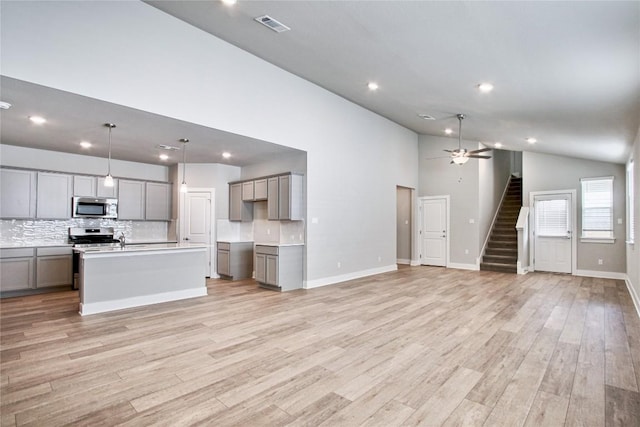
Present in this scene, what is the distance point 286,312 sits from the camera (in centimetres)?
476

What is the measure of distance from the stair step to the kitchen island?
7.01 metres

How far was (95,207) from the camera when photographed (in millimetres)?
6812

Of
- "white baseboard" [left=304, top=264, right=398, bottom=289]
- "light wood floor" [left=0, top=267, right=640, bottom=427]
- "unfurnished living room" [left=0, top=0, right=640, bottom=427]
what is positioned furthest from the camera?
"white baseboard" [left=304, top=264, right=398, bottom=289]

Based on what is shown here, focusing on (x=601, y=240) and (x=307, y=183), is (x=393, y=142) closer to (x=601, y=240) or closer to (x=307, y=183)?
(x=307, y=183)

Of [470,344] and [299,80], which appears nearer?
[470,344]

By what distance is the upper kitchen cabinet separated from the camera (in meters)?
6.37

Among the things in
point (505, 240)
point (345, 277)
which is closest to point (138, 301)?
point (345, 277)

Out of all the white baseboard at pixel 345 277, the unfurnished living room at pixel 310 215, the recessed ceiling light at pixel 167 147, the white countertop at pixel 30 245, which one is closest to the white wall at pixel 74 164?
the unfurnished living room at pixel 310 215

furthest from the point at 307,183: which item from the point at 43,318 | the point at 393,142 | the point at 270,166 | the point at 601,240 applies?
the point at 601,240

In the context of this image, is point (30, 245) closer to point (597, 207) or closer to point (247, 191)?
point (247, 191)

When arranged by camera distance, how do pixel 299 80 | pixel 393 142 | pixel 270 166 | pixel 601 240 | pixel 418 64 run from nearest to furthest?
pixel 418 64
pixel 299 80
pixel 270 166
pixel 601 240
pixel 393 142

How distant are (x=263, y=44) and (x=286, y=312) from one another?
3.94 meters

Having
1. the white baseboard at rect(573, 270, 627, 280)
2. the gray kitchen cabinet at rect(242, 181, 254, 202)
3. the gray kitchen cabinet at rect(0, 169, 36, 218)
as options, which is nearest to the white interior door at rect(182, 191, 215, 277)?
the gray kitchen cabinet at rect(242, 181, 254, 202)

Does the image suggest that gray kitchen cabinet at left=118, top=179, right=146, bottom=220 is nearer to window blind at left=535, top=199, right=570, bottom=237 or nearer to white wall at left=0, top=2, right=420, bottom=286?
white wall at left=0, top=2, right=420, bottom=286
